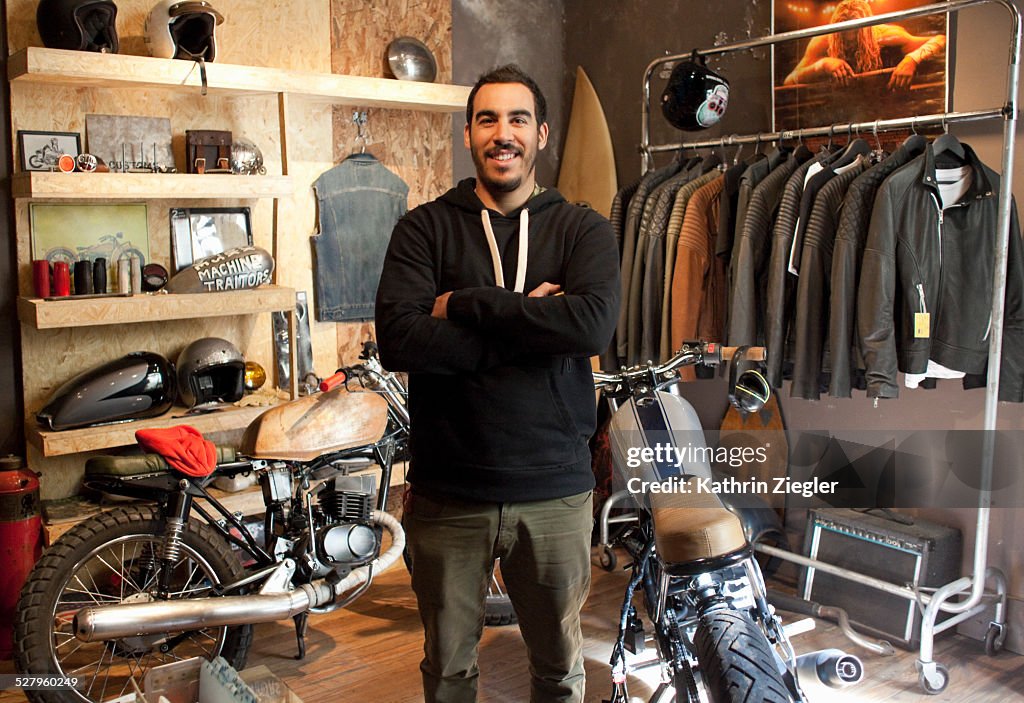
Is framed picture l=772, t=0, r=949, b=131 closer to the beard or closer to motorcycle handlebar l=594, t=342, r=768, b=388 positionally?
motorcycle handlebar l=594, t=342, r=768, b=388

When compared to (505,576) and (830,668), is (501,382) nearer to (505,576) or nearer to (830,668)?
(505,576)

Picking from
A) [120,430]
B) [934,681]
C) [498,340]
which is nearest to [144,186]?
[120,430]

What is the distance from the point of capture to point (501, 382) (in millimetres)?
1959

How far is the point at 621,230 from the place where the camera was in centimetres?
396

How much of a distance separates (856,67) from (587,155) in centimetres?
149

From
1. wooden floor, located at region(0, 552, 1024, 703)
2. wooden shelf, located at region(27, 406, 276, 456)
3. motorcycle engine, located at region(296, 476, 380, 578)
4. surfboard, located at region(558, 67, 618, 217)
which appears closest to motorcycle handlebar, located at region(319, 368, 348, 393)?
motorcycle engine, located at region(296, 476, 380, 578)

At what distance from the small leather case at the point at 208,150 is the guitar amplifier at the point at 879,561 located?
256 centimetres

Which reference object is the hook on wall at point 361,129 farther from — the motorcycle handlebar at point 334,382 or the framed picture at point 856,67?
the framed picture at point 856,67

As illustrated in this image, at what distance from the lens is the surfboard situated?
15.5 ft

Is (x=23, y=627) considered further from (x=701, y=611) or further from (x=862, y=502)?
(x=862, y=502)

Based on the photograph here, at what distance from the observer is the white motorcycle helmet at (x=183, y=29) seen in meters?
3.39

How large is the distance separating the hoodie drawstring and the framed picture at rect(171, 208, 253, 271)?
2110mm

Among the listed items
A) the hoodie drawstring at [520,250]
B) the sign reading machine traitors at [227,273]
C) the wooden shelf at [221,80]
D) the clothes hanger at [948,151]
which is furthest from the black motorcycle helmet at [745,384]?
the wooden shelf at [221,80]

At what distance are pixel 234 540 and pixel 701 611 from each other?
5.15ft
